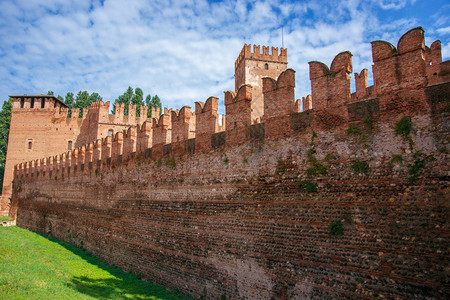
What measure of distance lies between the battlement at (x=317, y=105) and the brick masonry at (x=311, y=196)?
3cm

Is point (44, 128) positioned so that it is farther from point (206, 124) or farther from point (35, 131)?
point (206, 124)

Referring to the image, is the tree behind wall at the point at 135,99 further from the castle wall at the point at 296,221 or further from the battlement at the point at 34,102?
the castle wall at the point at 296,221

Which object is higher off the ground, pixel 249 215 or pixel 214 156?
pixel 214 156

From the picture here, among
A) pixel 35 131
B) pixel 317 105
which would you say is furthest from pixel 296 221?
pixel 35 131

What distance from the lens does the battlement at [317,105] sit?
5660 millimetres

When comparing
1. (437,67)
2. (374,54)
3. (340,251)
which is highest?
(437,67)

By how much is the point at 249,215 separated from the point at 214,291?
7.36 feet

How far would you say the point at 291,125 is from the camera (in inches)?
281

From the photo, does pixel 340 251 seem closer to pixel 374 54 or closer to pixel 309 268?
pixel 309 268

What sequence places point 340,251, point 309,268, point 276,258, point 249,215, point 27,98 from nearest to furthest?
point 340,251, point 309,268, point 276,258, point 249,215, point 27,98

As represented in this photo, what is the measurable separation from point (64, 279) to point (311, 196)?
27.1 ft

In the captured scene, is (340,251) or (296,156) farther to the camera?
(296,156)

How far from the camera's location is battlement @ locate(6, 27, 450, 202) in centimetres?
566

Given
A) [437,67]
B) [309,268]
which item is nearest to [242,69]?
[437,67]
